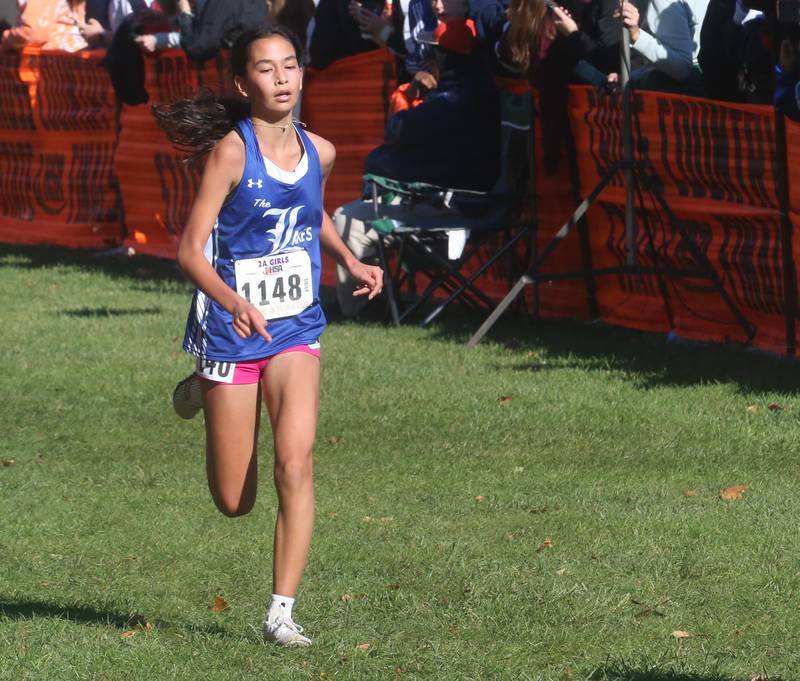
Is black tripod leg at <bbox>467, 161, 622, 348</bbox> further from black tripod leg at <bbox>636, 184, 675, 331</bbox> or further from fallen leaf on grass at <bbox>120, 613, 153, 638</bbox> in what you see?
fallen leaf on grass at <bbox>120, 613, 153, 638</bbox>

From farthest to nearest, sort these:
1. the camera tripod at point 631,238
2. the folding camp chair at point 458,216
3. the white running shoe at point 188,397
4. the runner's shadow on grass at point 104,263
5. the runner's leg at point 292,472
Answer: the runner's shadow on grass at point 104,263 < the folding camp chair at point 458,216 < the camera tripod at point 631,238 < the white running shoe at point 188,397 < the runner's leg at point 292,472

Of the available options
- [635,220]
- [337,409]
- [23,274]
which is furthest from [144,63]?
[337,409]

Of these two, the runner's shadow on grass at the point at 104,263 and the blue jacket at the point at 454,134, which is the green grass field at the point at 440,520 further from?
the runner's shadow on grass at the point at 104,263

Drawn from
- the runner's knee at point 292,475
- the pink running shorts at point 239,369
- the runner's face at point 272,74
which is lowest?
the runner's knee at point 292,475

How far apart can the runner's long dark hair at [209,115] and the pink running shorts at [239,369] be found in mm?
685

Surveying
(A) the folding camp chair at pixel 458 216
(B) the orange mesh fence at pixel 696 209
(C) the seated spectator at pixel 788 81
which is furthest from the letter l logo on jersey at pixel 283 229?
(A) the folding camp chair at pixel 458 216

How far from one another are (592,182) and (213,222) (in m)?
6.82

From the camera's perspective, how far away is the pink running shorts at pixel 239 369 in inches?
219

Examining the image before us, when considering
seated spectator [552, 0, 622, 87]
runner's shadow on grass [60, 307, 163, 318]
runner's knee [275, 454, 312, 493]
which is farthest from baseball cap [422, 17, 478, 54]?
runner's knee [275, 454, 312, 493]

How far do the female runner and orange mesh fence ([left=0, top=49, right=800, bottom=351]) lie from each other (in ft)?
17.6

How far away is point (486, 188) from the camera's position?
12.2 meters

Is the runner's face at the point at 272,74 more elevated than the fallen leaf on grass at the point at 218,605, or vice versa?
the runner's face at the point at 272,74

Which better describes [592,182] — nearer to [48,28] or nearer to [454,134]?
[454,134]

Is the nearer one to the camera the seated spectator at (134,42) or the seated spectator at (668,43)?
the seated spectator at (668,43)
